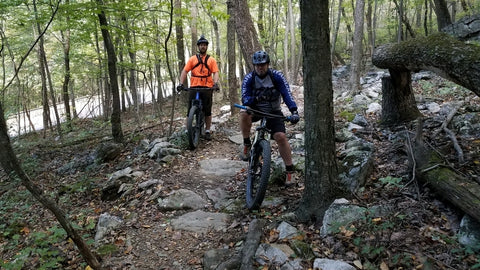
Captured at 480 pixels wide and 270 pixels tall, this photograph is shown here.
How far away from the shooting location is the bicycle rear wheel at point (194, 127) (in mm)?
7074

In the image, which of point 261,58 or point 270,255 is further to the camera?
point 261,58

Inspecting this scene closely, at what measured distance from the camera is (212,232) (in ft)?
13.8

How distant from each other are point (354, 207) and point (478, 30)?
1255cm

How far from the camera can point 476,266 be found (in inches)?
97.3

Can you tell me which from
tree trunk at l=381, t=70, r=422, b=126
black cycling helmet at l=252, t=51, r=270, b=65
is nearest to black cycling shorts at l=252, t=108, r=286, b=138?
black cycling helmet at l=252, t=51, r=270, b=65

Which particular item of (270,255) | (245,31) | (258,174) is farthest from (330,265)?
(245,31)

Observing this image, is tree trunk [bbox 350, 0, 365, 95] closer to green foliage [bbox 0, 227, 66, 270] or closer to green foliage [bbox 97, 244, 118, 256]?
green foliage [bbox 97, 244, 118, 256]

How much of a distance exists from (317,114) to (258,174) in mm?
1418

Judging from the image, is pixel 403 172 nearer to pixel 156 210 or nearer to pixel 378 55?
pixel 378 55

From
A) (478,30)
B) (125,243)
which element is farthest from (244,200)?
(478,30)

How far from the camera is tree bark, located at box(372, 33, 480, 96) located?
11.0 feet

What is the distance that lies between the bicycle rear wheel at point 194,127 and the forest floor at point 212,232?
260 mm

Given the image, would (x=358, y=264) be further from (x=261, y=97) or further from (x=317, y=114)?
(x=261, y=97)

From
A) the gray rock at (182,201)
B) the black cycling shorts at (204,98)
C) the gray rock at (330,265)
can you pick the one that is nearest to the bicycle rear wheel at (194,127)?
the black cycling shorts at (204,98)
